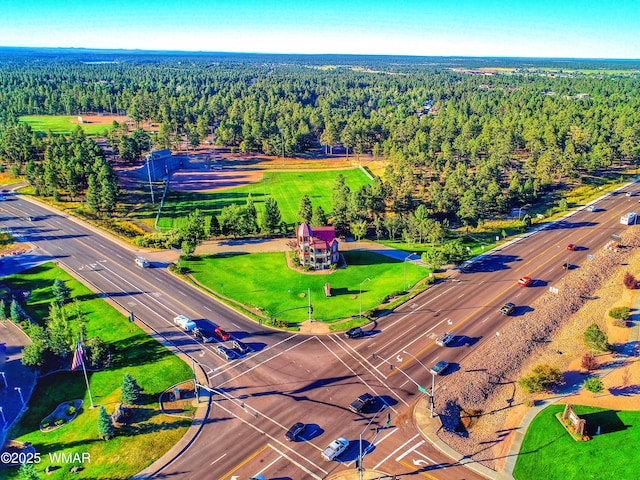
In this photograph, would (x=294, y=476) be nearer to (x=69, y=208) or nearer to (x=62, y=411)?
(x=62, y=411)

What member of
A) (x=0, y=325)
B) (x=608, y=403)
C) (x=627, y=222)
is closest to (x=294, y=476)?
(x=608, y=403)

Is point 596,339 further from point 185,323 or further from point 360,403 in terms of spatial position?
point 185,323

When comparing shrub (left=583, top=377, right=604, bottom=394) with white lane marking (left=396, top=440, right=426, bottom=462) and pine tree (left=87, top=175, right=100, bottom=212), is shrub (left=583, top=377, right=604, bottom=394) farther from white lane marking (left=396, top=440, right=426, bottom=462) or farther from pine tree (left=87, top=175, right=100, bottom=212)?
pine tree (left=87, top=175, right=100, bottom=212)

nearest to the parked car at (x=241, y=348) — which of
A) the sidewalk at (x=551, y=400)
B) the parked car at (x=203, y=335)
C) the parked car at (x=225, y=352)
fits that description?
the parked car at (x=225, y=352)

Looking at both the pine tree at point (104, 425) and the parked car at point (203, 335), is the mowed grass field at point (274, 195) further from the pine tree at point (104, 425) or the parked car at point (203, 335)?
the pine tree at point (104, 425)

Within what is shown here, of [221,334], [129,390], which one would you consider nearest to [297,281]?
[221,334]

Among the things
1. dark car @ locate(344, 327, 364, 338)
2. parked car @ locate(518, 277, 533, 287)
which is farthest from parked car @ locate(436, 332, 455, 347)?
parked car @ locate(518, 277, 533, 287)

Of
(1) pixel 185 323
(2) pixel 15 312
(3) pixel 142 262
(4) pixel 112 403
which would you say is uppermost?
(3) pixel 142 262
